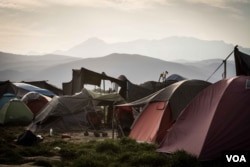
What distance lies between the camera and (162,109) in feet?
50.1

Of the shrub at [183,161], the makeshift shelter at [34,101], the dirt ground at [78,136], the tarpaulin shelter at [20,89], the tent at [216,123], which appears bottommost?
the shrub at [183,161]

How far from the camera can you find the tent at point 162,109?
1502cm

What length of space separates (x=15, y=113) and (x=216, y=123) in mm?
18141

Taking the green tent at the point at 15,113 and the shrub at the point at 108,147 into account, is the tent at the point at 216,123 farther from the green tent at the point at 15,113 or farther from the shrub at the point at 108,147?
the green tent at the point at 15,113

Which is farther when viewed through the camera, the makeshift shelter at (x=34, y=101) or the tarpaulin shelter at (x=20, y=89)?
the tarpaulin shelter at (x=20, y=89)

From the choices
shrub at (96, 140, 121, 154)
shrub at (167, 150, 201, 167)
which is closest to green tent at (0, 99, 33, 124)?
shrub at (96, 140, 121, 154)

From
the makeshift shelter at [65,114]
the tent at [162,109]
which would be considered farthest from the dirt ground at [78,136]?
the tent at [162,109]

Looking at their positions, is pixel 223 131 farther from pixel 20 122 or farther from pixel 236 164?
pixel 20 122

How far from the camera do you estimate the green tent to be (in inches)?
1015

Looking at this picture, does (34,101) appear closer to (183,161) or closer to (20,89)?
(20,89)

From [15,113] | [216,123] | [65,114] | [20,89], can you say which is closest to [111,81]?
[15,113]

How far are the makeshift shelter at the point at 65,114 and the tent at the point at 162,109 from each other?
7627mm

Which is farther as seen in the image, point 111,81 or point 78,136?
point 111,81

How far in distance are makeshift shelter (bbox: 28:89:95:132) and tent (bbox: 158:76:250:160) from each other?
12.2 m
